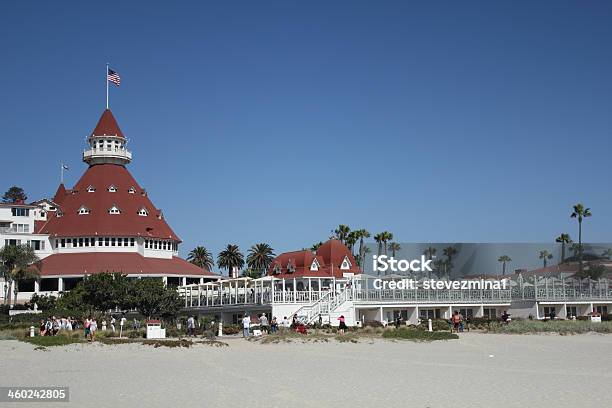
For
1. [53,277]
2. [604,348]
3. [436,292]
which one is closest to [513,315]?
[436,292]

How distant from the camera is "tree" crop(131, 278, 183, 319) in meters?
52.7

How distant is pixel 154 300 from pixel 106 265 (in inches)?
709

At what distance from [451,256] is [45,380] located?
158ft

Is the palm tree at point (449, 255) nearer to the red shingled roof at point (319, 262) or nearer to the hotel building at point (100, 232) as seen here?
the red shingled roof at point (319, 262)

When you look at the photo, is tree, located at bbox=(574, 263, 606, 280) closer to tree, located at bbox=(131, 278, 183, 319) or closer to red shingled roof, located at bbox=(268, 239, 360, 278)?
red shingled roof, located at bbox=(268, 239, 360, 278)

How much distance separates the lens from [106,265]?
6919cm

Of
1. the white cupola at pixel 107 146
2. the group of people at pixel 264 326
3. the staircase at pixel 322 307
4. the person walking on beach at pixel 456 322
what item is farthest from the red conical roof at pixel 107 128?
the person walking on beach at pixel 456 322

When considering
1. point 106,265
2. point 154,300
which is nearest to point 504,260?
point 154,300

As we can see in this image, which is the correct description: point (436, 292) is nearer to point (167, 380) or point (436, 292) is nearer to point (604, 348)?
point (604, 348)

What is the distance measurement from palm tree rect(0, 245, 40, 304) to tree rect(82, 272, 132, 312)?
11.5 m

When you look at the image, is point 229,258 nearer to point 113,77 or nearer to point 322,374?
point 113,77

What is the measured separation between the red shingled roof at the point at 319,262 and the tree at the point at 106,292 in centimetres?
1254

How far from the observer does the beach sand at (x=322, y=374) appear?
18109 mm

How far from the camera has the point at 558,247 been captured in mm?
84250
